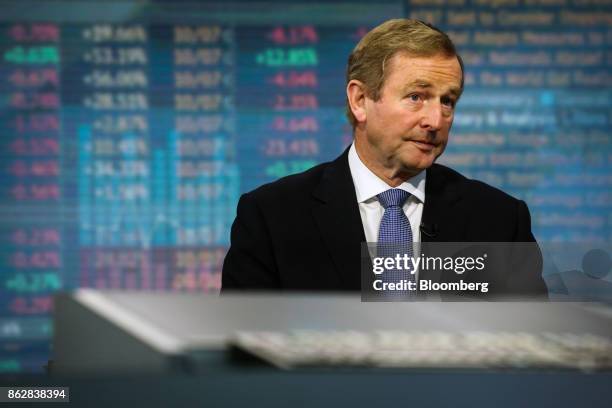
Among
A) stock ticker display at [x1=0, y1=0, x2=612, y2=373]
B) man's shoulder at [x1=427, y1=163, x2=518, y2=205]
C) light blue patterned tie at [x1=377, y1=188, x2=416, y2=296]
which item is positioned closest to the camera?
light blue patterned tie at [x1=377, y1=188, x2=416, y2=296]

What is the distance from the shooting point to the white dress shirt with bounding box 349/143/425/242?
5.10 feet

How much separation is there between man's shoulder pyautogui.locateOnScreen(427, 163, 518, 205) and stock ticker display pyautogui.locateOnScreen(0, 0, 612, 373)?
2416 millimetres

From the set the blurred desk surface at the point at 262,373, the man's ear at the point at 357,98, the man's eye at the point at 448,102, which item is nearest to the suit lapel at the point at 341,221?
the man's ear at the point at 357,98

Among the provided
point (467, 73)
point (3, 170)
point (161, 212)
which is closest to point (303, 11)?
point (467, 73)

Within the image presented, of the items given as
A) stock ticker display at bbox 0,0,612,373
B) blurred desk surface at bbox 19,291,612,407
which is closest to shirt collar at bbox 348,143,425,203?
blurred desk surface at bbox 19,291,612,407

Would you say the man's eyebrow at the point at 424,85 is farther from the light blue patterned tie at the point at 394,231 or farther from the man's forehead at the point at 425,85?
the light blue patterned tie at the point at 394,231

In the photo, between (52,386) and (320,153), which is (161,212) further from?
(52,386)

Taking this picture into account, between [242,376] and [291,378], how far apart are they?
28 mm

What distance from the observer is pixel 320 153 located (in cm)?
416

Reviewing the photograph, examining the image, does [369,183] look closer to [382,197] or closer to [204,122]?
[382,197]

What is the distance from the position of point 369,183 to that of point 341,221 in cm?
14

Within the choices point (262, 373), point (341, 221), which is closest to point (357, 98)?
point (341, 221)

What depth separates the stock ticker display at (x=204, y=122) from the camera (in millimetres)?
4102

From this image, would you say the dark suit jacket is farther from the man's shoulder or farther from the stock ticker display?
the stock ticker display
